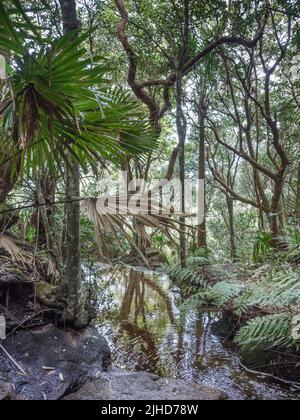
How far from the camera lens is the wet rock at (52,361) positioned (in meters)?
2.50

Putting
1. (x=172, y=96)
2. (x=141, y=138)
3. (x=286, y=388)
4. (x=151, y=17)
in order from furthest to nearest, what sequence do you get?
(x=172, y=96) → (x=151, y=17) → (x=141, y=138) → (x=286, y=388)

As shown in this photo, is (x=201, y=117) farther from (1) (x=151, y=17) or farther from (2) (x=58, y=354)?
(2) (x=58, y=354)

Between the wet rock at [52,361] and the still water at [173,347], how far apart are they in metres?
0.44

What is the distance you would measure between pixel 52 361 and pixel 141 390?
31.7 inches

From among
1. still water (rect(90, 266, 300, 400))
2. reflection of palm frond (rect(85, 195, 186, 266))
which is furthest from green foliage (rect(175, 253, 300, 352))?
reflection of palm frond (rect(85, 195, 186, 266))

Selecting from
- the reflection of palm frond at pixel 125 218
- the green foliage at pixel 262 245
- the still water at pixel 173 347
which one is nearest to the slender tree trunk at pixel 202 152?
the green foliage at pixel 262 245

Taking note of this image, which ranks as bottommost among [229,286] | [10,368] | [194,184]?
[10,368]

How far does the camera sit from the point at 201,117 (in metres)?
9.38

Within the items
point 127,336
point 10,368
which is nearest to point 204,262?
point 127,336

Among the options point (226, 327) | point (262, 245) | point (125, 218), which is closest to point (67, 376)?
point (125, 218)

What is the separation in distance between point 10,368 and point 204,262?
336 centimetres

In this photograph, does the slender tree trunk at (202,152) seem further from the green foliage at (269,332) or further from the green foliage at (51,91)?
the green foliage at (51,91)
